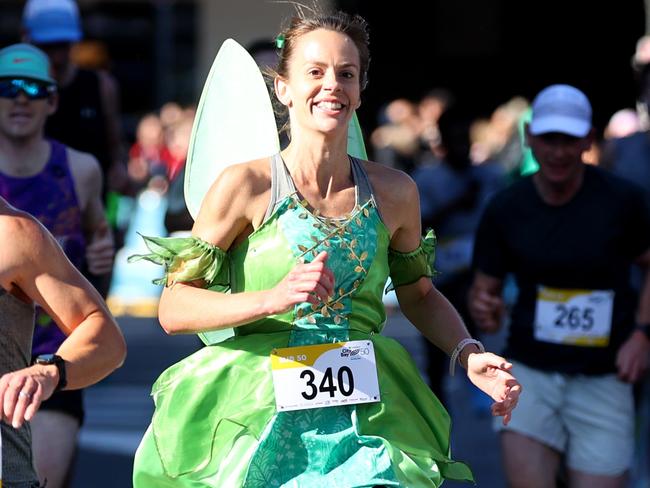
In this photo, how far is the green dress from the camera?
4387mm

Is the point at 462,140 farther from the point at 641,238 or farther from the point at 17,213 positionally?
the point at 17,213

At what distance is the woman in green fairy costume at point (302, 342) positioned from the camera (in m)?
4.39

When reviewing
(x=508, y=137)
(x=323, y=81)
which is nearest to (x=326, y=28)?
(x=323, y=81)

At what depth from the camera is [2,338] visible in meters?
4.12

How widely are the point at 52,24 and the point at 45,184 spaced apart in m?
1.68

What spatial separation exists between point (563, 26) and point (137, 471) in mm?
21099

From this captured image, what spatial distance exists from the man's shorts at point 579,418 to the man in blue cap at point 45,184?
1.68 metres

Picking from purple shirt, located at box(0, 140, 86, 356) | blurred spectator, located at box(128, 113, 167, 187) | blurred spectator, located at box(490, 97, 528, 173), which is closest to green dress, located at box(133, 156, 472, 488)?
purple shirt, located at box(0, 140, 86, 356)

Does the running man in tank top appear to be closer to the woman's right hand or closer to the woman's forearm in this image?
the woman's forearm

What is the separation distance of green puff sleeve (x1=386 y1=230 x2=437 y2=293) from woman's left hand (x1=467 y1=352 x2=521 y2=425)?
1.22 feet

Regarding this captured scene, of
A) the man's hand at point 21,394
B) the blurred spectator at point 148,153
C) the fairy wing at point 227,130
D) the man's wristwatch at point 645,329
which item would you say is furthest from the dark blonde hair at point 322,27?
the blurred spectator at point 148,153

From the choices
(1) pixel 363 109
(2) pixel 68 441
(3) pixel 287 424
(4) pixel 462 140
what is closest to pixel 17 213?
(3) pixel 287 424

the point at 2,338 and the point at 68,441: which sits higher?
the point at 2,338

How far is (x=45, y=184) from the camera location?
249 inches
